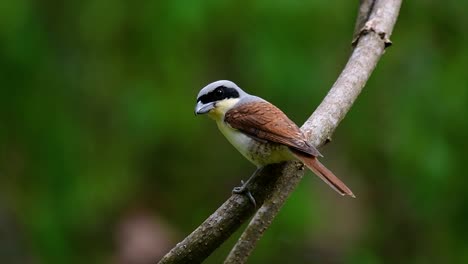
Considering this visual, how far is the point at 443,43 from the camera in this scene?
17.3ft

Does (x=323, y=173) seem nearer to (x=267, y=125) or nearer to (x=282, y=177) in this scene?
(x=282, y=177)

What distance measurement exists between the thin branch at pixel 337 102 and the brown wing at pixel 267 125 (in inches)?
3.5

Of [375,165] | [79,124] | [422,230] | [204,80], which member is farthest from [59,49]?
[422,230]

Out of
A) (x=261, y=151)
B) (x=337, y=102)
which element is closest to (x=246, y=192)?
(x=261, y=151)

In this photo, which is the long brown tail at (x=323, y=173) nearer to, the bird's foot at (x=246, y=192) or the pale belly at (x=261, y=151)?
the pale belly at (x=261, y=151)

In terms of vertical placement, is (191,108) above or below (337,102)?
below

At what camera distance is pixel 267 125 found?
345cm

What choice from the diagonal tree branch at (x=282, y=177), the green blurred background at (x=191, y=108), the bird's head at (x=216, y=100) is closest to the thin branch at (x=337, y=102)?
the diagonal tree branch at (x=282, y=177)

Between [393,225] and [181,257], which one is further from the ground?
[181,257]

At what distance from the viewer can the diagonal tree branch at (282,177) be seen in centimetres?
283

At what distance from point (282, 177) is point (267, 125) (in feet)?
0.96

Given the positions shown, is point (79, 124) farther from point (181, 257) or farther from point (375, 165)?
point (181, 257)

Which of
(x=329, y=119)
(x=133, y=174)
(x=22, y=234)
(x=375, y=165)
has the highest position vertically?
(x=329, y=119)

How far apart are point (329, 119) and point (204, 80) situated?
2061 millimetres
